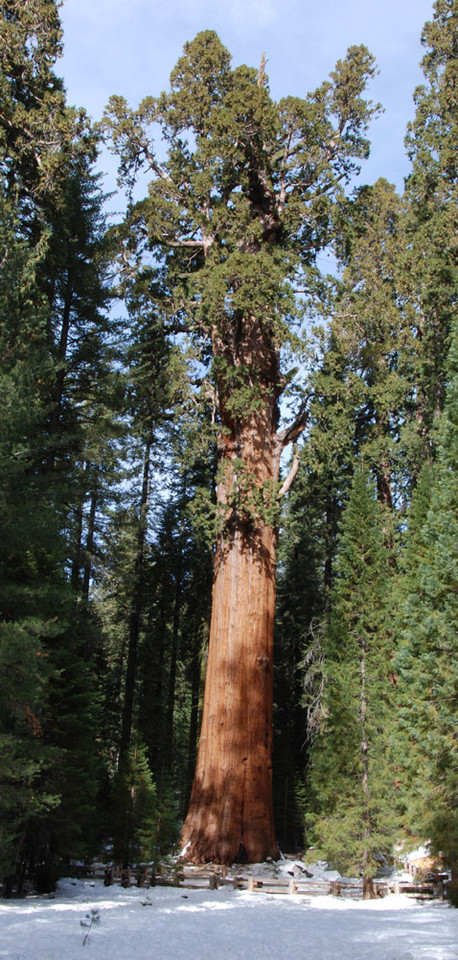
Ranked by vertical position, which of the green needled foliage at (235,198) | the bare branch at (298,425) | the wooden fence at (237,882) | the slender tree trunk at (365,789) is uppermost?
the green needled foliage at (235,198)

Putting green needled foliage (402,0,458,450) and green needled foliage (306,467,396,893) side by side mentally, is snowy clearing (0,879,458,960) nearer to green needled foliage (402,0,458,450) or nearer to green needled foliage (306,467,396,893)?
green needled foliage (306,467,396,893)

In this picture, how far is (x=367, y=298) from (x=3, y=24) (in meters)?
9.64

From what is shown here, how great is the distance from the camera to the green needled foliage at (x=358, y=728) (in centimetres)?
1134

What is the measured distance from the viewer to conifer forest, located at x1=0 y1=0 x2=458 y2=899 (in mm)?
→ 11352

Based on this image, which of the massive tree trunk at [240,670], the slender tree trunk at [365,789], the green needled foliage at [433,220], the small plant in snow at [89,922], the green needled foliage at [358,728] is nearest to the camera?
the small plant in snow at [89,922]

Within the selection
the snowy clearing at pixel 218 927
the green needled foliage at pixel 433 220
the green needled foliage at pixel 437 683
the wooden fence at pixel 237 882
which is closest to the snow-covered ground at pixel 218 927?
the snowy clearing at pixel 218 927

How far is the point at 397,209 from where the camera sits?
2217 cm

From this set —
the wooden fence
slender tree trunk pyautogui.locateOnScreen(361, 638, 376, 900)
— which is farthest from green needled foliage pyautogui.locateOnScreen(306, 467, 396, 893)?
the wooden fence

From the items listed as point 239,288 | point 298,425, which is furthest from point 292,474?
point 239,288

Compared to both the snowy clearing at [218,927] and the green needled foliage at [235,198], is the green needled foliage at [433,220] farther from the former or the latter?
the snowy clearing at [218,927]

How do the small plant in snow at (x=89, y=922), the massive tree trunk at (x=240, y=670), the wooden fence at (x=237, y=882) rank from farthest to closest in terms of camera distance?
the massive tree trunk at (x=240, y=670)
the wooden fence at (x=237, y=882)
the small plant in snow at (x=89, y=922)

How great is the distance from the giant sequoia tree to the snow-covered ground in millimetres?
2134

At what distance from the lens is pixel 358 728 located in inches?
469

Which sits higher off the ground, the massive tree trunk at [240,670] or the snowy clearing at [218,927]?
the massive tree trunk at [240,670]
